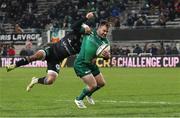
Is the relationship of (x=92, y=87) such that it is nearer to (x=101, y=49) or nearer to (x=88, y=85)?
(x=88, y=85)

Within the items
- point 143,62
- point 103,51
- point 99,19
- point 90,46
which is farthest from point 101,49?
point 99,19

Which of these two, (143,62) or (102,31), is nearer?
(102,31)

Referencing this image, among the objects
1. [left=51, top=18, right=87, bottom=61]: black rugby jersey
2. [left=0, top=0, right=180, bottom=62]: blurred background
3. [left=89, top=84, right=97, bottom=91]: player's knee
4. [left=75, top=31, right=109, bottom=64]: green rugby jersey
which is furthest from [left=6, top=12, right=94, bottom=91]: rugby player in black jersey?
[left=0, top=0, right=180, bottom=62]: blurred background

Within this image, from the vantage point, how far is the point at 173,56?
40750 millimetres

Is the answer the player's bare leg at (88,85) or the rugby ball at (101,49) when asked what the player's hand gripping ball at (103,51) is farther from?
the player's bare leg at (88,85)

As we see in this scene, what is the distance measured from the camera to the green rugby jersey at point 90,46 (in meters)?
15.0

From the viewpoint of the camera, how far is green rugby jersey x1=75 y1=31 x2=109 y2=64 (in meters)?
15.0

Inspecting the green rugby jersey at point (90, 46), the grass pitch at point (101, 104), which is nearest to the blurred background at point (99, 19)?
the grass pitch at point (101, 104)

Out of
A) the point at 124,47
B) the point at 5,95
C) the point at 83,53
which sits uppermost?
the point at 83,53

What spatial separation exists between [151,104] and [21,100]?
3892 millimetres

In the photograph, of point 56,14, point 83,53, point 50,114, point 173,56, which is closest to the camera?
point 50,114

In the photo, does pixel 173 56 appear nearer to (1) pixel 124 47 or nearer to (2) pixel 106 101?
(1) pixel 124 47

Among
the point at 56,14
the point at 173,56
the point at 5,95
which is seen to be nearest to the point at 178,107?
the point at 5,95

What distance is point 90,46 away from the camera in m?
15.1
